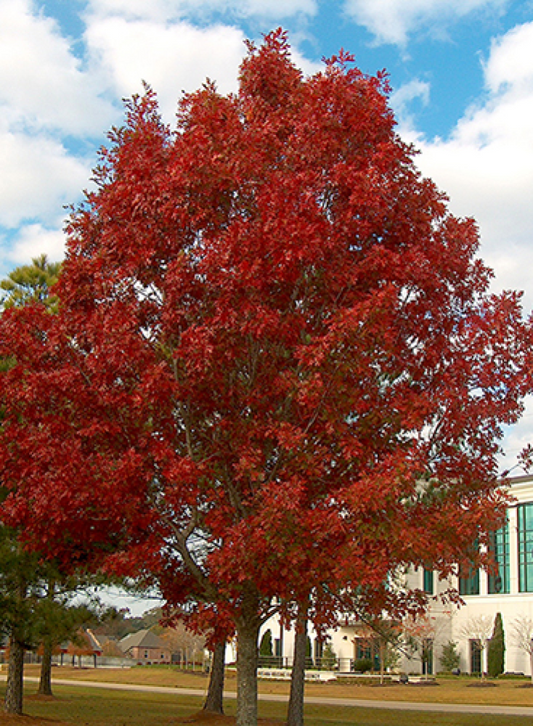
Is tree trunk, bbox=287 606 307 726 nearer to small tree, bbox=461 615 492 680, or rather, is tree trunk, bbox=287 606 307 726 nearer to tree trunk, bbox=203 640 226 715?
tree trunk, bbox=203 640 226 715

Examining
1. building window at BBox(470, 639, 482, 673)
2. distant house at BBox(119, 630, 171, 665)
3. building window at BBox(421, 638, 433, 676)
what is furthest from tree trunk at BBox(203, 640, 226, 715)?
distant house at BBox(119, 630, 171, 665)

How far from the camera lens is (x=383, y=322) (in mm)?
9930

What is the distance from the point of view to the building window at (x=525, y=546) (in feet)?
170

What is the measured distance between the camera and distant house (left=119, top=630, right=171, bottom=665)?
105875 millimetres

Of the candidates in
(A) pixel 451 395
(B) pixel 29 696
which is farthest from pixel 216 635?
(B) pixel 29 696

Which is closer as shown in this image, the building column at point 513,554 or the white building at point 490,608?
the white building at point 490,608

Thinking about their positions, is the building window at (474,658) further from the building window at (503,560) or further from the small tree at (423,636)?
the building window at (503,560)

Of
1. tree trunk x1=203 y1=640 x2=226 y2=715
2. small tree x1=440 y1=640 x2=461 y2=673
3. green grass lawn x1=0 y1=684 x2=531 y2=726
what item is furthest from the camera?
small tree x1=440 y1=640 x2=461 y2=673

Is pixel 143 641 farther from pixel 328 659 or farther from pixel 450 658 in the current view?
pixel 450 658

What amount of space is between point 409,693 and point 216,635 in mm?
32196

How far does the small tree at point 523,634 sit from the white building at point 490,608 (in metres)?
0.44

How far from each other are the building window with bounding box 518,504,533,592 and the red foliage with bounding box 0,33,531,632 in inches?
1700

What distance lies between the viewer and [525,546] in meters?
52.1

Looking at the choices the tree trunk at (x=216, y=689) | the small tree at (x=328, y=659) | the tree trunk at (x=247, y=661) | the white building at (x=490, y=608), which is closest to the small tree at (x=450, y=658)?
the white building at (x=490, y=608)
